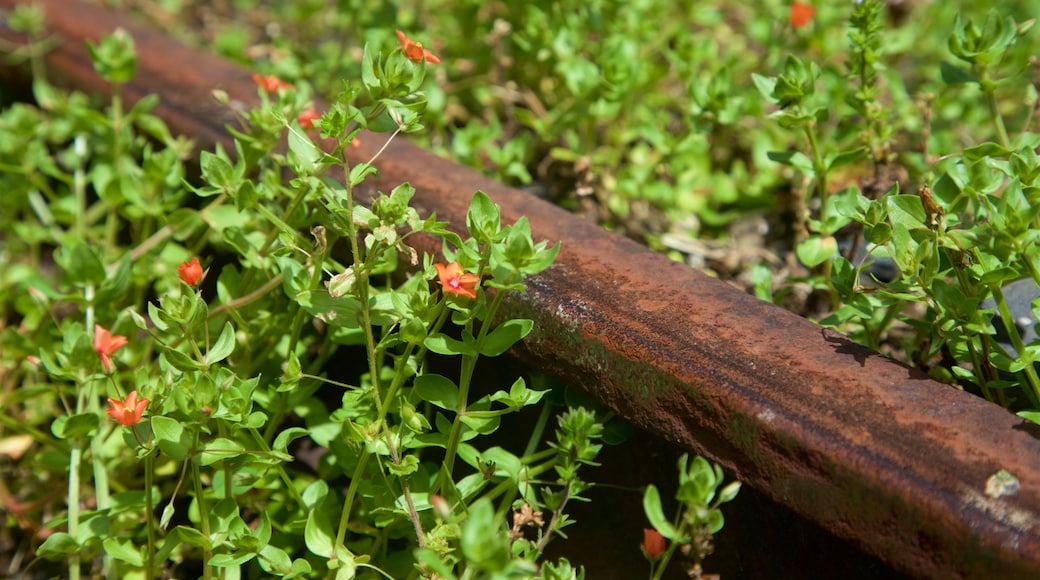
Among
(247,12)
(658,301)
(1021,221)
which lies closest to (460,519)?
(658,301)

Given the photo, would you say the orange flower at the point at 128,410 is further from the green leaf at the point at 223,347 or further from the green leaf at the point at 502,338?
the green leaf at the point at 502,338

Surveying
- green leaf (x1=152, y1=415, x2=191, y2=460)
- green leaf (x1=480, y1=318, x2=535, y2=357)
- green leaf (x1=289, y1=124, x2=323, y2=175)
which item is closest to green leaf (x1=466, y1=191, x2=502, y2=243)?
green leaf (x1=480, y1=318, x2=535, y2=357)

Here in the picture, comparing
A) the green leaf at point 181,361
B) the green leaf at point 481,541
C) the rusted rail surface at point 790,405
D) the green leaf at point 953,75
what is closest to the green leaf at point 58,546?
the green leaf at point 181,361

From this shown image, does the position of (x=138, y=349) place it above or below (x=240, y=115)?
below

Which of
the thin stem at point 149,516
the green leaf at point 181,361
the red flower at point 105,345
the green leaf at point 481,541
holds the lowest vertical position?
the thin stem at point 149,516

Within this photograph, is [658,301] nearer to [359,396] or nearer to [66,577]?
[359,396]

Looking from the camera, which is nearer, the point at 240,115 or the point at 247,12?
the point at 240,115
